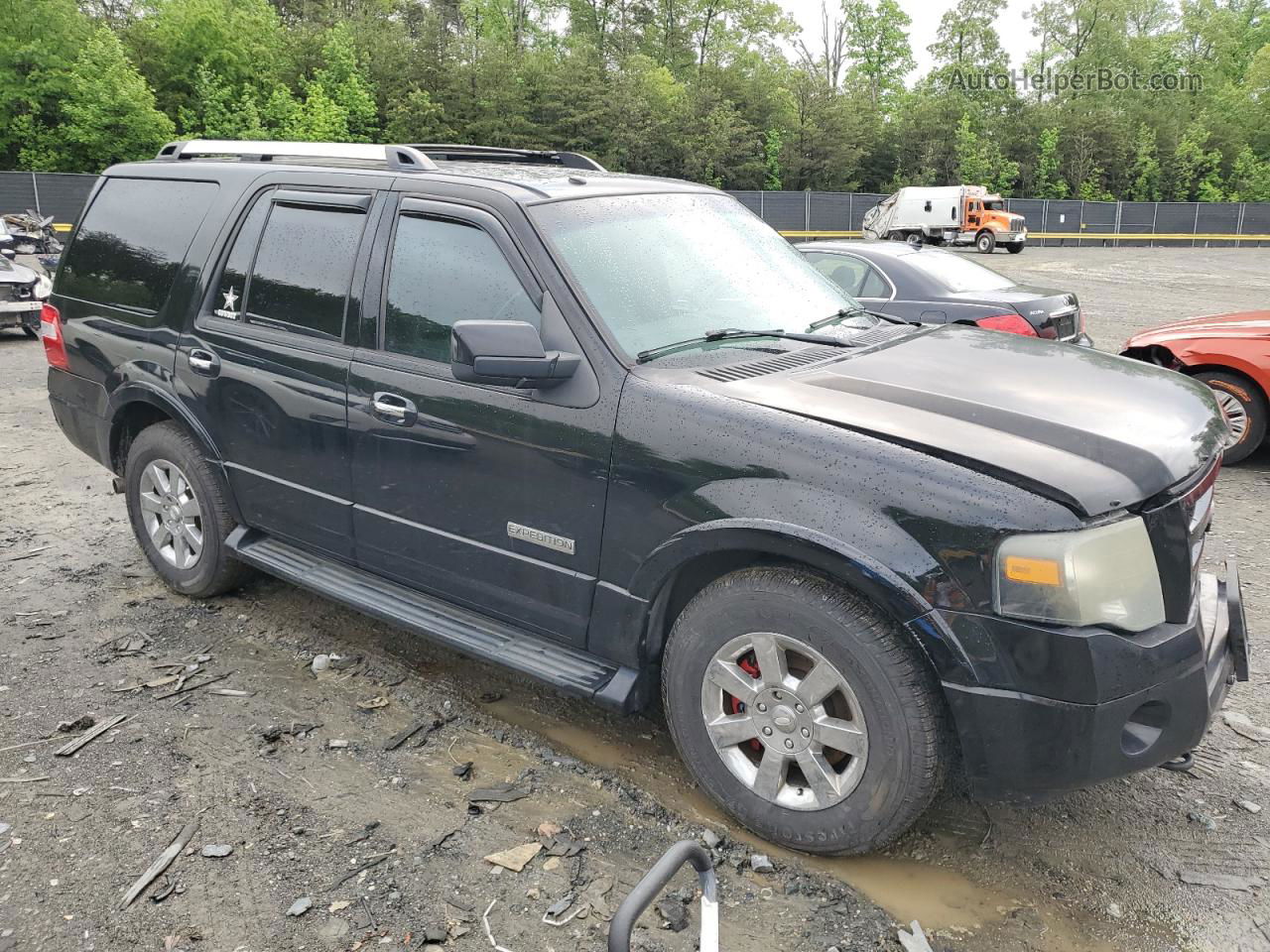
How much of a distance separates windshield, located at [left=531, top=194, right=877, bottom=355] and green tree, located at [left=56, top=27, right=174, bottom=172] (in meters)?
42.3

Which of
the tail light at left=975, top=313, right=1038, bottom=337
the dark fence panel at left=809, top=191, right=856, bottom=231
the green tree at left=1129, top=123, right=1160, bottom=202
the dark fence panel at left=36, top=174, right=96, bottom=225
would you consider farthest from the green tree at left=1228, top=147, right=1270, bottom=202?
the tail light at left=975, top=313, right=1038, bottom=337

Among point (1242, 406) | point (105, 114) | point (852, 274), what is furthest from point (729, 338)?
point (105, 114)

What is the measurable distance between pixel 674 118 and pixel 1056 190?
2430cm

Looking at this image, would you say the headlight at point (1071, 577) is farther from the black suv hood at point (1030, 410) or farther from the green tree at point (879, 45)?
the green tree at point (879, 45)

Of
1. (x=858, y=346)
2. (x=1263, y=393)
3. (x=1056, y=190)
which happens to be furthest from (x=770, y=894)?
(x=1056, y=190)

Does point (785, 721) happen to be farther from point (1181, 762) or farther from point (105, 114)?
point (105, 114)

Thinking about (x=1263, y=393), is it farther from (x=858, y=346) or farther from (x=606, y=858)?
(x=606, y=858)

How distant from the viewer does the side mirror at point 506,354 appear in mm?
3111

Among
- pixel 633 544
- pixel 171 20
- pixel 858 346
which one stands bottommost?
pixel 633 544

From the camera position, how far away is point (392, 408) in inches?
146

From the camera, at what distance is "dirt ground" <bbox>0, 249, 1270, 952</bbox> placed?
279cm

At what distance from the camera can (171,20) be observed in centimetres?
4612

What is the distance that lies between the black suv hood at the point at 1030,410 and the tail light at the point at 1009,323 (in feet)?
15.7

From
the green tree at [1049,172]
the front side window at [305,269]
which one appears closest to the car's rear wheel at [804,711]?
the front side window at [305,269]
